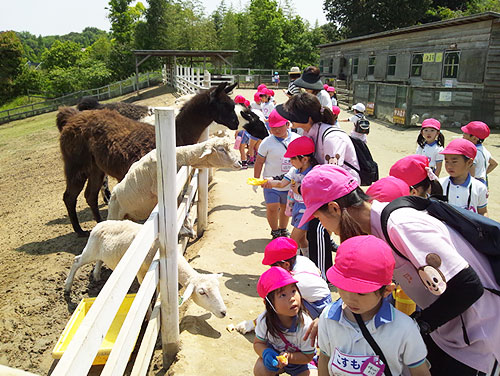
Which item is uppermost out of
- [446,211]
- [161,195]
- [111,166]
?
[446,211]

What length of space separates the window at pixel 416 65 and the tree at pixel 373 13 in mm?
21860

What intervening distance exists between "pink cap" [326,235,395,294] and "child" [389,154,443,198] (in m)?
1.78

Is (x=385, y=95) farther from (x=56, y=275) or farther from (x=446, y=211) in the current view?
(x=446, y=211)

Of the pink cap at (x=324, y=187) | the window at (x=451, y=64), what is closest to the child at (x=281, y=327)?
the pink cap at (x=324, y=187)

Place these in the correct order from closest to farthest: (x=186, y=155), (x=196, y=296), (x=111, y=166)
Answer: (x=196, y=296)
(x=186, y=155)
(x=111, y=166)

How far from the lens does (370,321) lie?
1.78 m

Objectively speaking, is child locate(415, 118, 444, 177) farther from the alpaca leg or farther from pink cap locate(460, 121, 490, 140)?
the alpaca leg

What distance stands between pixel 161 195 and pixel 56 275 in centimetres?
319

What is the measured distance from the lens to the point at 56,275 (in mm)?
5215

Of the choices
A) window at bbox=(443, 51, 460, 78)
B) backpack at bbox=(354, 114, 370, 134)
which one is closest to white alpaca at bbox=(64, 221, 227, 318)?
backpack at bbox=(354, 114, 370, 134)

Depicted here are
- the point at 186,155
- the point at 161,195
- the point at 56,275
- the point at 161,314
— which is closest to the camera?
the point at 161,195

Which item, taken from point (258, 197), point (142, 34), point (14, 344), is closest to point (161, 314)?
point (14, 344)

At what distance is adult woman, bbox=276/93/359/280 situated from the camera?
369 cm

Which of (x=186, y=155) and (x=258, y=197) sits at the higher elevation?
(x=186, y=155)
